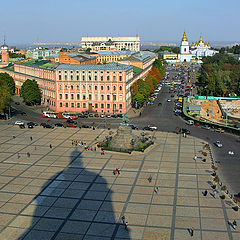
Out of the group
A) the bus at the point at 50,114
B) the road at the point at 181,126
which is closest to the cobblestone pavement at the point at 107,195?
the road at the point at 181,126

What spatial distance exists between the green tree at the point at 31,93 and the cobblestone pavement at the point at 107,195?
4011cm

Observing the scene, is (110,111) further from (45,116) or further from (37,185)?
(37,185)

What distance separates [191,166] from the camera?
57.2 metres

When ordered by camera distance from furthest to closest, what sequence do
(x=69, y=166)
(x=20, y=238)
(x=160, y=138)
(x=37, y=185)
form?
(x=160, y=138) → (x=69, y=166) → (x=37, y=185) → (x=20, y=238)

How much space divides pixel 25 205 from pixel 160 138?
36045 millimetres

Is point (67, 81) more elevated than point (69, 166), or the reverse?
point (67, 81)

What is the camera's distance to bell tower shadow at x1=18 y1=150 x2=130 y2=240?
122 ft

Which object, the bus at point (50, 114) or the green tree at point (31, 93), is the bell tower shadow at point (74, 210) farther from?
the green tree at point (31, 93)

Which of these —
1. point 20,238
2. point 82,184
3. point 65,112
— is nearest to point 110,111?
point 65,112

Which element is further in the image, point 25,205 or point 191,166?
point 191,166

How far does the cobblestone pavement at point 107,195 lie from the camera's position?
37875mm

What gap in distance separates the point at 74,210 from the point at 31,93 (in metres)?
71.5

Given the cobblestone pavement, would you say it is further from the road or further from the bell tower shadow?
the road

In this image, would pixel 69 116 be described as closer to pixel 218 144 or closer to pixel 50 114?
pixel 50 114
